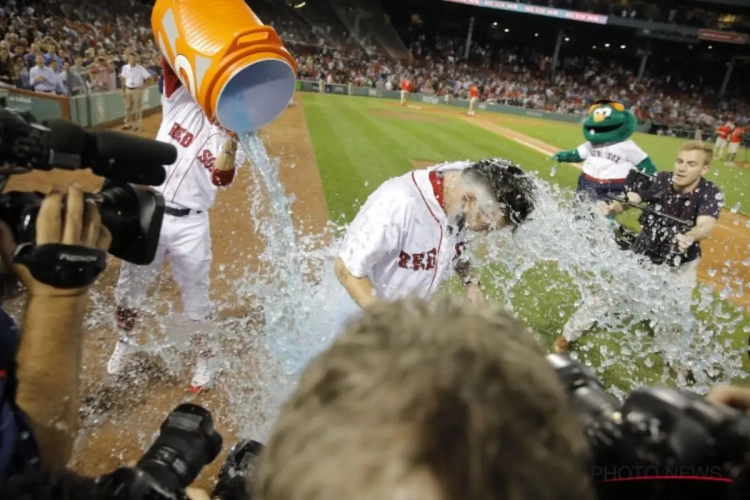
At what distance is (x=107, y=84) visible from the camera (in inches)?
532

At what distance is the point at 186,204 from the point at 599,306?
3.68 metres

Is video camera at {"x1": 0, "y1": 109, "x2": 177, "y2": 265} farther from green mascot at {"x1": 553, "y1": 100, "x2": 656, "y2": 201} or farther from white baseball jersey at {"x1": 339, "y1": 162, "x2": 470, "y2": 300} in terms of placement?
green mascot at {"x1": 553, "y1": 100, "x2": 656, "y2": 201}

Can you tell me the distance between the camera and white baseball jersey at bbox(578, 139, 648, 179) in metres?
6.59

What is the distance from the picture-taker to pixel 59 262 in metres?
1.30

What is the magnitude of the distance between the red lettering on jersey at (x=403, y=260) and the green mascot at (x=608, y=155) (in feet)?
14.3

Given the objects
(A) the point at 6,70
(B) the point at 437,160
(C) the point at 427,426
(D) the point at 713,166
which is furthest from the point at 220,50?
(D) the point at 713,166

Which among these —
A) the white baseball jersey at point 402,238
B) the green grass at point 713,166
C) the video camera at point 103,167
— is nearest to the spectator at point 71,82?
the white baseball jersey at point 402,238

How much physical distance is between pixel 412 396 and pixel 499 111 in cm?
3327

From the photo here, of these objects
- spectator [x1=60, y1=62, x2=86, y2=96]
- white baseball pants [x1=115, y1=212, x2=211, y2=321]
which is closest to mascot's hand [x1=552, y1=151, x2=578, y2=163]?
white baseball pants [x1=115, y1=212, x2=211, y2=321]

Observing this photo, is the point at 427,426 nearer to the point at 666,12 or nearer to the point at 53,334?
the point at 53,334

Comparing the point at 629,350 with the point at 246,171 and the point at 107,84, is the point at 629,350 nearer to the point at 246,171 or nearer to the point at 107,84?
the point at 246,171

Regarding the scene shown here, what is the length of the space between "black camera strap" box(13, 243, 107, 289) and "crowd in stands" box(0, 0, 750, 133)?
1959cm

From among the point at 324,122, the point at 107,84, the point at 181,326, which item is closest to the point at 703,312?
the point at 181,326

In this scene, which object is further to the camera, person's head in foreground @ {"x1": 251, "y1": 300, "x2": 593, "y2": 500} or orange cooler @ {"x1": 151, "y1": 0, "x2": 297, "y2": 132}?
orange cooler @ {"x1": 151, "y1": 0, "x2": 297, "y2": 132}
